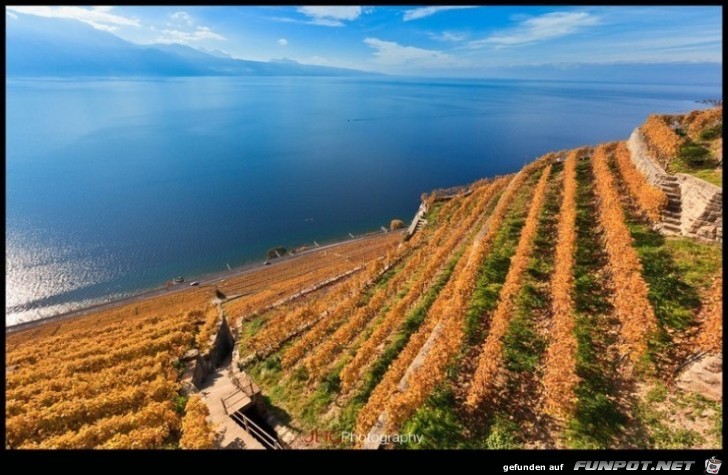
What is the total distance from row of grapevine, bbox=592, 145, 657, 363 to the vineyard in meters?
0.06

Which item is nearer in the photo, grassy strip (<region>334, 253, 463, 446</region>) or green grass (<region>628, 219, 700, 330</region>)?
green grass (<region>628, 219, 700, 330</region>)

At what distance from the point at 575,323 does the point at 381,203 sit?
182 feet

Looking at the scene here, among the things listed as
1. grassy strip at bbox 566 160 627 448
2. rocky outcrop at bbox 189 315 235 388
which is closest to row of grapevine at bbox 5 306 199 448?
rocky outcrop at bbox 189 315 235 388

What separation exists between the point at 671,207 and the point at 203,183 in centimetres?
8185

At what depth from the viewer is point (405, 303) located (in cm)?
1695

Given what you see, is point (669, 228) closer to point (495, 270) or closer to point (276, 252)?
point (495, 270)

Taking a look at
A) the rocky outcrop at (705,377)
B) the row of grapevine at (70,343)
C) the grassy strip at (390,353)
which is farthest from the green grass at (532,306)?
the row of grapevine at (70,343)

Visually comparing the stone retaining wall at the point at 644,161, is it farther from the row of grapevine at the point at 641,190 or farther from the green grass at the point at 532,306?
the green grass at the point at 532,306

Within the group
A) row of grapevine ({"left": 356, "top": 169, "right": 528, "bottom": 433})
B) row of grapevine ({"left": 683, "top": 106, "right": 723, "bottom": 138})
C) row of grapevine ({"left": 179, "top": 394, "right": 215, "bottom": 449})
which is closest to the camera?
row of grapevine ({"left": 179, "top": 394, "right": 215, "bottom": 449})

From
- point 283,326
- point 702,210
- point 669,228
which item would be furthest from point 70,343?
point 702,210

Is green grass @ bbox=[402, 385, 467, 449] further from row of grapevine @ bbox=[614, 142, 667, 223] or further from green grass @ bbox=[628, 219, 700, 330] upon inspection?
row of grapevine @ bbox=[614, 142, 667, 223]

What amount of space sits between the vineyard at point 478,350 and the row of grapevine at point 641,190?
4.5 inches

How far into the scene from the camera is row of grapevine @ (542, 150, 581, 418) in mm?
9515

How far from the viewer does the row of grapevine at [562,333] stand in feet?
31.2
